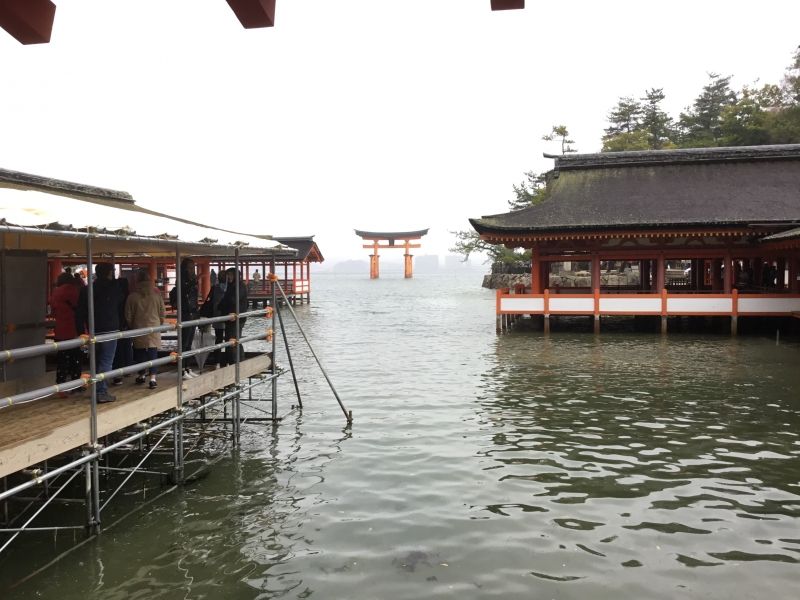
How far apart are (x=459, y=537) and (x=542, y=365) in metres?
11.4

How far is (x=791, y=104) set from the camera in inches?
2095

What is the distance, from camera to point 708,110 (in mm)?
68938

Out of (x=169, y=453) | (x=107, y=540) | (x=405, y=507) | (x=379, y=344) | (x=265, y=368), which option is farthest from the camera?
(x=379, y=344)

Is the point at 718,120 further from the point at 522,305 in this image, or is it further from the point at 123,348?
the point at 123,348

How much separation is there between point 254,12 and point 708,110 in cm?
7509

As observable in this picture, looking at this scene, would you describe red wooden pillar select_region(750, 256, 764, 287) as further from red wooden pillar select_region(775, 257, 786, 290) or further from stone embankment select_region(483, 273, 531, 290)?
stone embankment select_region(483, 273, 531, 290)

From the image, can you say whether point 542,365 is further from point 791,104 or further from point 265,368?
point 791,104

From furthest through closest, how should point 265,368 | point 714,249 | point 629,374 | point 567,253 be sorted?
point 567,253 < point 714,249 < point 629,374 < point 265,368

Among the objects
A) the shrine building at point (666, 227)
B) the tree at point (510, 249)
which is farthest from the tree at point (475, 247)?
the shrine building at point (666, 227)

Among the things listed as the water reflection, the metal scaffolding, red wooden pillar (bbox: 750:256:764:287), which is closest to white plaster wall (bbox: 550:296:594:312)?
the water reflection

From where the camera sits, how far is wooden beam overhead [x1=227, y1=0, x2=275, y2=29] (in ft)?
12.1

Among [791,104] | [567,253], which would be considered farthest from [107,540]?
[791,104]

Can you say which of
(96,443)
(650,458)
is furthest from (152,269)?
(650,458)

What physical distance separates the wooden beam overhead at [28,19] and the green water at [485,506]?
4.39 meters
